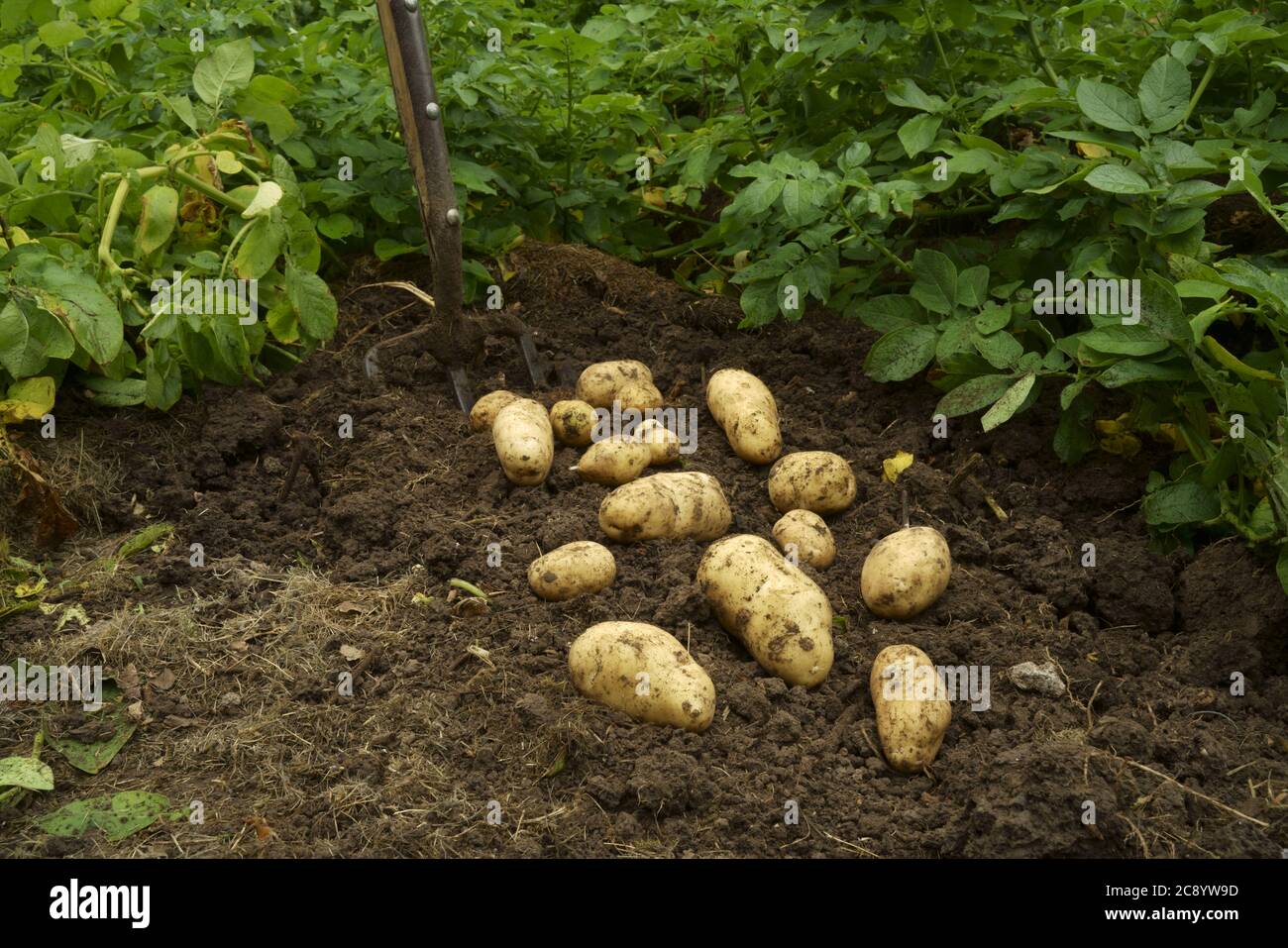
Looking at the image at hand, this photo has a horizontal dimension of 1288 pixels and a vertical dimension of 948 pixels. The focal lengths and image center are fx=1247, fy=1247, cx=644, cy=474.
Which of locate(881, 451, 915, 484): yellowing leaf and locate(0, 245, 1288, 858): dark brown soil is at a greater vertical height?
locate(881, 451, 915, 484): yellowing leaf

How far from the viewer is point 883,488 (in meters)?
3.01

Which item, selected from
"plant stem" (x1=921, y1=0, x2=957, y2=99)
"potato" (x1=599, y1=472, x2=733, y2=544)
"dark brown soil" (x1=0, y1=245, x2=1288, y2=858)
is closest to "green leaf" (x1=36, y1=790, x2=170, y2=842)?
"dark brown soil" (x1=0, y1=245, x2=1288, y2=858)

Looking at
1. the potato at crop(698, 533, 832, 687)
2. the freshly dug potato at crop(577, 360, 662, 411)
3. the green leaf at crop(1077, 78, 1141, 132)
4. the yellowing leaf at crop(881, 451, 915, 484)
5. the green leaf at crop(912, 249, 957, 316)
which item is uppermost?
the green leaf at crop(1077, 78, 1141, 132)

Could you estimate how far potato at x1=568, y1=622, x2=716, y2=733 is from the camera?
2.29 meters

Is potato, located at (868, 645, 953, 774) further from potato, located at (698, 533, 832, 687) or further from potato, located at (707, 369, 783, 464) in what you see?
potato, located at (707, 369, 783, 464)

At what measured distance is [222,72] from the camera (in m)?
3.44

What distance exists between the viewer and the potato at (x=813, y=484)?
291cm

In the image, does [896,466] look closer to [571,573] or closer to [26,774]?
[571,573]

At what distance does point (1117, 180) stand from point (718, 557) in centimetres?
119

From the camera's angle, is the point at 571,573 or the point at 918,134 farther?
the point at 918,134

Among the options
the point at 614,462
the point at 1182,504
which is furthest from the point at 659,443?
the point at 1182,504

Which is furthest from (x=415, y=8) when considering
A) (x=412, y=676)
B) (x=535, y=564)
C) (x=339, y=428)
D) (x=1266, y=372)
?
(x=1266, y=372)

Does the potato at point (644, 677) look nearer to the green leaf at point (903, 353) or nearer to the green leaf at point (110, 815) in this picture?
the green leaf at point (110, 815)

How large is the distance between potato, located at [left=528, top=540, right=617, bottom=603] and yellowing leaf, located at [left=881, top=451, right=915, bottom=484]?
80 centimetres
